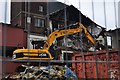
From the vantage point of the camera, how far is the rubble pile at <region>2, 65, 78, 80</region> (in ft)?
15.4

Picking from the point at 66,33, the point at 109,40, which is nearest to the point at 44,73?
the point at 66,33

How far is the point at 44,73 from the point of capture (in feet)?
15.9

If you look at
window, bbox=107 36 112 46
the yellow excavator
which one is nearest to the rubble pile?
Result: the yellow excavator

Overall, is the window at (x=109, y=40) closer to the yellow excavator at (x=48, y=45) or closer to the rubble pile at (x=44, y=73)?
the yellow excavator at (x=48, y=45)

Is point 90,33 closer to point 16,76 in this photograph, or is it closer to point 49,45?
point 49,45

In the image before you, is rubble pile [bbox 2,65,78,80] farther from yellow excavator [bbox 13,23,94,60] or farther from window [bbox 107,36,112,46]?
window [bbox 107,36,112,46]

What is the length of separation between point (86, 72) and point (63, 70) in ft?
1.61

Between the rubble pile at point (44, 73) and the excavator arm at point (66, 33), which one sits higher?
the excavator arm at point (66, 33)

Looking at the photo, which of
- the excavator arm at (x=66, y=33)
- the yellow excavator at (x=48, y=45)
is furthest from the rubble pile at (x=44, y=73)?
the excavator arm at (x=66, y=33)

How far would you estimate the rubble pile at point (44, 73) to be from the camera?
4.70m

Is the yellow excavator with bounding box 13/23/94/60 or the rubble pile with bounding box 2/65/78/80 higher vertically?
the yellow excavator with bounding box 13/23/94/60

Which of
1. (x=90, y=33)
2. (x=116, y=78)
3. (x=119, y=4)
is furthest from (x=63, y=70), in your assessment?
(x=90, y=33)

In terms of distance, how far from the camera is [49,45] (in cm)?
685

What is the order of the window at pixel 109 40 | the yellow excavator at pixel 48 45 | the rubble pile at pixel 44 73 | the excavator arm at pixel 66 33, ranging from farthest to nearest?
the excavator arm at pixel 66 33
the window at pixel 109 40
the yellow excavator at pixel 48 45
the rubble pile at pixel 44 73
